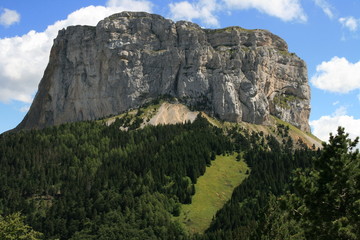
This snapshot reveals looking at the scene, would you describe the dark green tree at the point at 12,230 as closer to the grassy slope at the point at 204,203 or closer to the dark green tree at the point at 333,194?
the dark green tree at the point at 333,194

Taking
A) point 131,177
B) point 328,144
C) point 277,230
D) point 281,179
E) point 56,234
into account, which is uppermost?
point 281,179

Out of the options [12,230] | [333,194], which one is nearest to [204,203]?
[12,230]

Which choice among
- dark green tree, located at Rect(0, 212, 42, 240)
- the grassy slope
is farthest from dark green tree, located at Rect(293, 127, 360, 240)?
the grassy slope

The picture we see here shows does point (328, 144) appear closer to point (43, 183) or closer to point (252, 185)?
point (252, 185)

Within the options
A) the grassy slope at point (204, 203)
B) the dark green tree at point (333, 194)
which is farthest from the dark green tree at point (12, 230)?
the grassy slope at point (204, 203)

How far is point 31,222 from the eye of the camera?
559 ft

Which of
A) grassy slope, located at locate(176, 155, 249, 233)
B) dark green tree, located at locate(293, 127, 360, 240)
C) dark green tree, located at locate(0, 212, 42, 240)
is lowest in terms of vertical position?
dark green tree, located at locate(0, 212, 42, 240)

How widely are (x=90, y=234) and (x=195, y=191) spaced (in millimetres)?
46886

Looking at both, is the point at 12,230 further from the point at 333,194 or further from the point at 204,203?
the point at 204,203

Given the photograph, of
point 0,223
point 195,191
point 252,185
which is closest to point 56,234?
point 195,191

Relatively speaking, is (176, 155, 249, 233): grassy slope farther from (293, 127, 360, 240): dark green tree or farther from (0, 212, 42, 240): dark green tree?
(293, 127, 360, 240): dark green tree

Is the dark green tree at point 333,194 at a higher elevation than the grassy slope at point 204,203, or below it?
below

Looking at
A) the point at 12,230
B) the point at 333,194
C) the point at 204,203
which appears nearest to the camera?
the point at 333,194

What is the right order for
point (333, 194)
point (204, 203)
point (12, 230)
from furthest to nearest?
point (204, 203)
point (12, 230)
point (333, 194)
